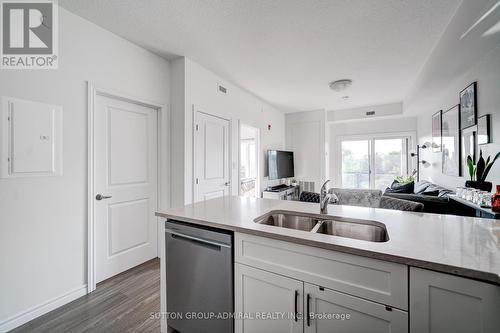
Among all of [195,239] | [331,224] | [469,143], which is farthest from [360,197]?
[195,239]

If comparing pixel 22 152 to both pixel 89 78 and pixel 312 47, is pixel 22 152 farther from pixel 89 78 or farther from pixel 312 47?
pixel 312 47

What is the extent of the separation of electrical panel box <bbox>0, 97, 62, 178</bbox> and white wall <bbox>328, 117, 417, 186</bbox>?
6.07 metres

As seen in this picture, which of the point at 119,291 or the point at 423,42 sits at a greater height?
the point at 423,42

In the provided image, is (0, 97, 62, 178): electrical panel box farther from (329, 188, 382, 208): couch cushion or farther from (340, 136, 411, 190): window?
(340, 136, 411, 190): window

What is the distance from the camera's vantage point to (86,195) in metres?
2.11

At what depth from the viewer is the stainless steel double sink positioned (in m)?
1.35

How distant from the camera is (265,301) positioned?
1215 mm

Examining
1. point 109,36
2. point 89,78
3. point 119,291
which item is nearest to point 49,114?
point 89,78

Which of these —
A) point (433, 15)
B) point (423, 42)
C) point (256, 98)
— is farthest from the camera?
point (256, 98)

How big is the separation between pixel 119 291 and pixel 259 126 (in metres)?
3.65

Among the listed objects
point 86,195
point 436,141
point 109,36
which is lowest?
point 86,195

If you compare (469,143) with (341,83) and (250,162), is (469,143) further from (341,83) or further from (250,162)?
(250,162)

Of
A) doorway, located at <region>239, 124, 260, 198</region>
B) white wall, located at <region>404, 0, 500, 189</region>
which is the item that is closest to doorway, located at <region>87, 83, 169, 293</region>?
doorway, located at <region>239, 124, 260, 198</region>

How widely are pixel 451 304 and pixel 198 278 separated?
128 cm
